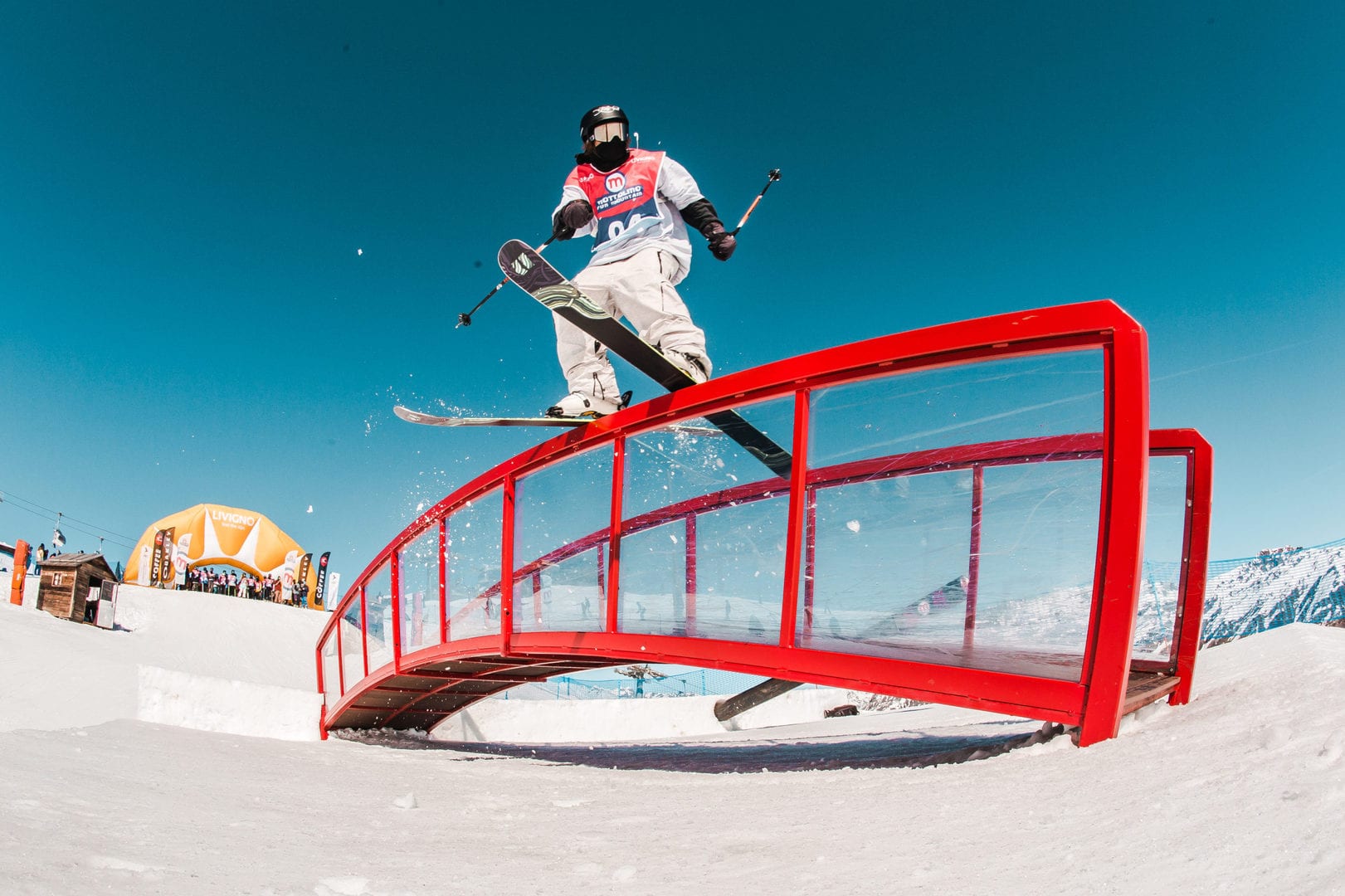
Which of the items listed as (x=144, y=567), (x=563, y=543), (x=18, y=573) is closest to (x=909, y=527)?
(x=563, y=543)

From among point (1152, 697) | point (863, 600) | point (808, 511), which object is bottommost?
point (1152, 697)

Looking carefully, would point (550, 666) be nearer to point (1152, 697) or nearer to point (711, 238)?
point (711, 238)

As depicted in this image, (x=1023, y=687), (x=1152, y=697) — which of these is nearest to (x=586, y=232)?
(x=1023, y=687)

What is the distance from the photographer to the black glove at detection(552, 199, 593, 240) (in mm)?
5191

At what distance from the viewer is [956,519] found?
366 cm

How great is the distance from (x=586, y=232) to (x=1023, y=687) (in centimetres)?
398

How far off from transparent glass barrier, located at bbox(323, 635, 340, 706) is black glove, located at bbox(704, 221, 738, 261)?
6630mm

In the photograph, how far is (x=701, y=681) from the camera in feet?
50.8

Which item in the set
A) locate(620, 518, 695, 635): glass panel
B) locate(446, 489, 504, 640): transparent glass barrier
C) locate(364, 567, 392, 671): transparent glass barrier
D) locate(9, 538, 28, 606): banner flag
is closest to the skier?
locate(620, 518, 695, 635): glass panel

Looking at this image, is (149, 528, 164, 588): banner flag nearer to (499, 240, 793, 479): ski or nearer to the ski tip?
the ski tip

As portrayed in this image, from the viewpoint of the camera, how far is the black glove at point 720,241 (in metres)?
5.16

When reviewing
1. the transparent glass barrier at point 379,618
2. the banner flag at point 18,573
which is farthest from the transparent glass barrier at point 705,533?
the banner flag at point 18,573

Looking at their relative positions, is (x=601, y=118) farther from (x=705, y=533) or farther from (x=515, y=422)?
(x=705, y=533)

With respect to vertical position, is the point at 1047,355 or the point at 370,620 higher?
the point at 1047,355
